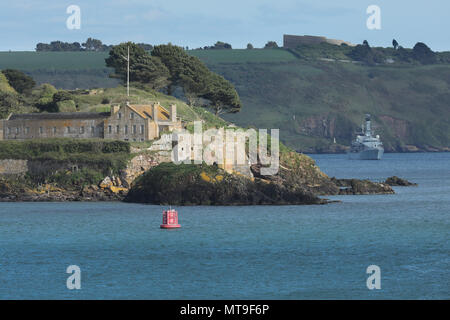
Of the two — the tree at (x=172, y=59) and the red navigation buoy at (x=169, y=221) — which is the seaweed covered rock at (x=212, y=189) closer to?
the red navigation buoy at (x=169, y=221)

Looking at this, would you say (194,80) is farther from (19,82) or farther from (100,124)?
(100,124)

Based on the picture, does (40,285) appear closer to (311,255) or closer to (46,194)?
(311,255)

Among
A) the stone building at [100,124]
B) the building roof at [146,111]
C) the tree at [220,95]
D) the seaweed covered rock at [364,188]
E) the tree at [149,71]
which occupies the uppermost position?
the tree at [149,71]

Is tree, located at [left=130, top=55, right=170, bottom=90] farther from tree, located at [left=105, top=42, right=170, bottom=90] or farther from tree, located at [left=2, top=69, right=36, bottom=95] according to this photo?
tree, located at [left=2, top=69, right=36, bottom=95]

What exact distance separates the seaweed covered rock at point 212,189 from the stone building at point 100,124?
1485 centimetres

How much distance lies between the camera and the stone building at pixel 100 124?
93931 mm

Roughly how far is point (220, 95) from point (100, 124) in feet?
119

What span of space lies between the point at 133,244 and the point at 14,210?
2414cm

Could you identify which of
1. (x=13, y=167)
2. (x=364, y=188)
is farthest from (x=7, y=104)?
(x=364, y=188)

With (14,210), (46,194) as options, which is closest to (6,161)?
(46,194)

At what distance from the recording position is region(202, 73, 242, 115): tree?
129875mm

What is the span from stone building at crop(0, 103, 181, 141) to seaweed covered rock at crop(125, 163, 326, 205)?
14.8 meters

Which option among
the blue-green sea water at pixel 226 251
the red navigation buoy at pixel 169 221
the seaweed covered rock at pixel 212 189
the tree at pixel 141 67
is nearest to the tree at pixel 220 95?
the tree at pixel 141 67

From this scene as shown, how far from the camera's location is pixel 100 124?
318 ft
